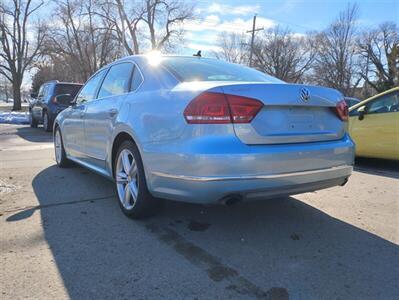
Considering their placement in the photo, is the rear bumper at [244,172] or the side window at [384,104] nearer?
the rear bumper at [244,172]

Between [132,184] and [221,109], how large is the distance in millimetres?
1399

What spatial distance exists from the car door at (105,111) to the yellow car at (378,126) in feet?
15.3

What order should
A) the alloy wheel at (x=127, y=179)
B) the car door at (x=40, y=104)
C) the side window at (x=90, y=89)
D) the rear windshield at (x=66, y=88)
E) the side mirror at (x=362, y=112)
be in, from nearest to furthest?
the alloy wheel at (x=127, y=179)
the side window at (x=90, y=89)
the side mirror at (x=362, y=112)
the rear windshield at (x=66, y=88)
the car door at (x=40, y=104)

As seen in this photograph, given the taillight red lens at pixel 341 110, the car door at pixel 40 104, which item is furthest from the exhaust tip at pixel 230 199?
the car door at pixel 40 104

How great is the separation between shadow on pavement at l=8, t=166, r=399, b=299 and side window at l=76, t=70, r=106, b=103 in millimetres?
1556

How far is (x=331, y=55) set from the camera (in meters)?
55.8

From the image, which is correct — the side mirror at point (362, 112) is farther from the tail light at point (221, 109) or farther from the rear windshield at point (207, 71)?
the tail light at point (221, 109)

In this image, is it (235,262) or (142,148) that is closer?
(235,262)

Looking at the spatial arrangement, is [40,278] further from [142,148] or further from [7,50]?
[7,50]

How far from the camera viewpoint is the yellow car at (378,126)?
6797 millimetres

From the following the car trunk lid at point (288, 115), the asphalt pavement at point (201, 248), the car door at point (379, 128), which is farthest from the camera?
the car door at point (379, 128)

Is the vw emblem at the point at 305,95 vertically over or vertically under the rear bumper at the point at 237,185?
over

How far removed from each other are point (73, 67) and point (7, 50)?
7.67 m

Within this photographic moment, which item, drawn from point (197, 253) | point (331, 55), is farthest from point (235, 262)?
point (331, 55)
